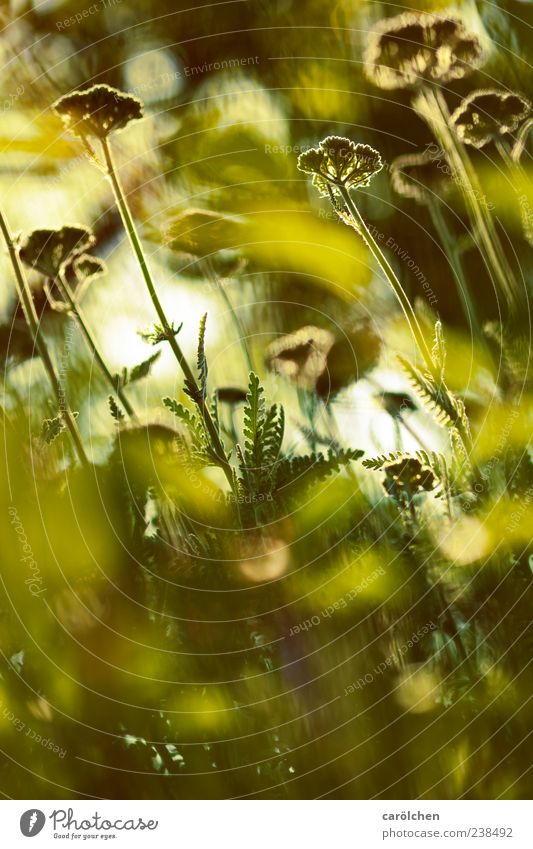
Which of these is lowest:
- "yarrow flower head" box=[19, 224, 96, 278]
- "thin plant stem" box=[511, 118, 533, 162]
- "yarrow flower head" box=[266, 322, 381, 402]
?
"yarrow flower head" box=[266, 322, 381, 402]

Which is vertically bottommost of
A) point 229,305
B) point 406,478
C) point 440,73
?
point 406,478

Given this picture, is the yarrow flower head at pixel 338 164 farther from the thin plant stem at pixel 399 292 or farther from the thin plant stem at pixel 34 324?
the thin plant stem at pixel 34 324

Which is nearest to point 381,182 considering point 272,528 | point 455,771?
point 272,528

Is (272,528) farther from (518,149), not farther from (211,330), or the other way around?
(518,149)

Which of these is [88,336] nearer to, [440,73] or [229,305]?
[229,305]

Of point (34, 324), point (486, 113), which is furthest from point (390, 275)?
point (34, 324)

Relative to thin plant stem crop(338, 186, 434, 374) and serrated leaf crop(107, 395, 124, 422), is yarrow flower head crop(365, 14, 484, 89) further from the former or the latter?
serrated leaf crop(107, 395, 124, 422)

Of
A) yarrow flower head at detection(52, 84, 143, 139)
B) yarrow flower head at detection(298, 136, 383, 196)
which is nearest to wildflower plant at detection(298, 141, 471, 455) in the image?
yarrow flower head at detection(298, 136, 383, 196)

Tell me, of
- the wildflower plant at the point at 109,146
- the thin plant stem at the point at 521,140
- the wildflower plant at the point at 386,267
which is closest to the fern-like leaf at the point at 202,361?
the wildflower plant at the point at 109,146
